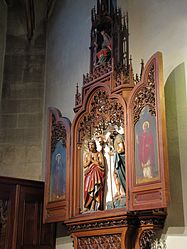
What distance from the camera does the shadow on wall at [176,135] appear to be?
153 inches

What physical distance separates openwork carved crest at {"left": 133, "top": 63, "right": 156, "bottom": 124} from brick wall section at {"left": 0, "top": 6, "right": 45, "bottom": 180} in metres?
2.43

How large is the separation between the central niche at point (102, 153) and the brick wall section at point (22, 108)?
154 centimetres

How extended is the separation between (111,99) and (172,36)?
91 centimetres

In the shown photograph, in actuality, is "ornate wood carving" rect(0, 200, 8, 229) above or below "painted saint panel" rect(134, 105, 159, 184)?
below

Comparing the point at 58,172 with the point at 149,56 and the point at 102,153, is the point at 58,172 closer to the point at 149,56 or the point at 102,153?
the point at 102,153

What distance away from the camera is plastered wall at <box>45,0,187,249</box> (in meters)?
3.92

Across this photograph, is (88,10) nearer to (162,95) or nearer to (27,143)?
(27,143)

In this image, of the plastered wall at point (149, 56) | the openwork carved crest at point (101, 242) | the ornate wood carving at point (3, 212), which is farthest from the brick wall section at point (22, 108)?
the openwork carved crest at point (101, 242)

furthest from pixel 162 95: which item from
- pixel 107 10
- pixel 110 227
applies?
pixel 107 10

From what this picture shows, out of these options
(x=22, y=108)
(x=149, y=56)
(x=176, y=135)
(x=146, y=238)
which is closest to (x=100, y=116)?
(x=149, y=56)

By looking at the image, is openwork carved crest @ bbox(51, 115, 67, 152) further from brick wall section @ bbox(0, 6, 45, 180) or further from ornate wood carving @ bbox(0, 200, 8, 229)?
brick wall section @ bbox(0, 6, 45, 180)

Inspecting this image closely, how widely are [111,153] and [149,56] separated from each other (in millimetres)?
1135

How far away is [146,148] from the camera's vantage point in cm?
399

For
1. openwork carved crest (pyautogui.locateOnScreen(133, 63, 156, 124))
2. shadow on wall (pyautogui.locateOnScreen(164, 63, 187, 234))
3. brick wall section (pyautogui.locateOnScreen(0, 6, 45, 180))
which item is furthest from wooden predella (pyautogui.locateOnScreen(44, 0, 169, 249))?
brick wall section (pyautogui.locateOnScreen(0, 6, 45, 180))
